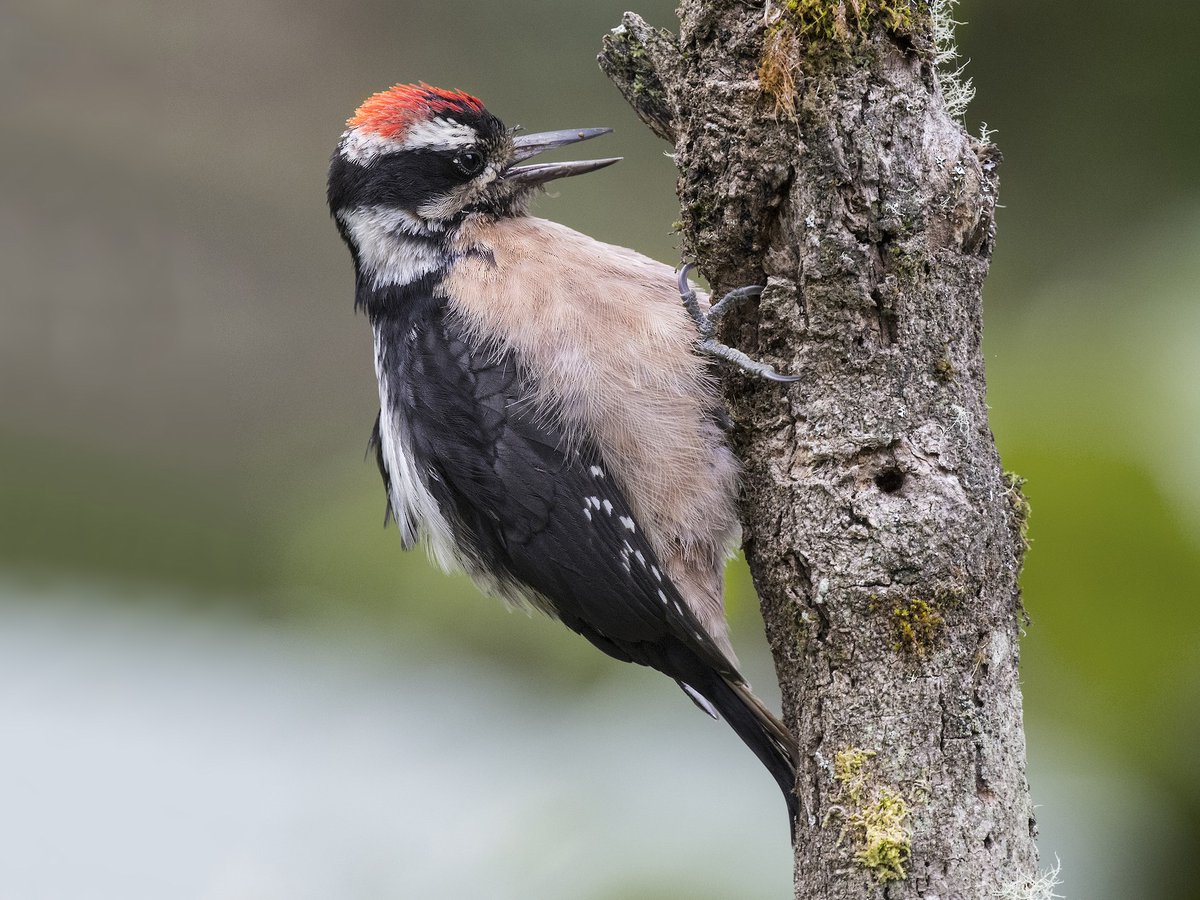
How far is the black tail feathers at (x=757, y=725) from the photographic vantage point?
2404 mm

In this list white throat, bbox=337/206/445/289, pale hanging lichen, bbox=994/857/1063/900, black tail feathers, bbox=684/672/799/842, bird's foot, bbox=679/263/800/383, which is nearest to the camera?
pale hanging lichen, bbox=994/857/1063/900

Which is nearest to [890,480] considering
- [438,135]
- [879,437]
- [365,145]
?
[879,437]

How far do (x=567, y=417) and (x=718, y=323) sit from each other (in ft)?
1.42

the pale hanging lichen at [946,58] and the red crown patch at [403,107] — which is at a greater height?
the red crown patch at [403,107]

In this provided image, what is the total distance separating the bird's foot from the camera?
2.13 metres

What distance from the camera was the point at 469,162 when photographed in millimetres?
2809

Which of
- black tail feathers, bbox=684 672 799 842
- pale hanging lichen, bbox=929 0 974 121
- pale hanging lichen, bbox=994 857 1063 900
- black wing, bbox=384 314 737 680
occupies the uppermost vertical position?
pale hanging lichen, bbox=929 0 974 121

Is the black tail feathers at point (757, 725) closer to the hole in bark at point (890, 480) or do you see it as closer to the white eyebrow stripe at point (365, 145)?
the hole in bark at point (890, 480)

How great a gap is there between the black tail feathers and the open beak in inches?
51.2

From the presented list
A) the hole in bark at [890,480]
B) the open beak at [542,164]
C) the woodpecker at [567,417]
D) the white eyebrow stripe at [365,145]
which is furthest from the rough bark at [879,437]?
the white eyebrow stripe at [365,145]

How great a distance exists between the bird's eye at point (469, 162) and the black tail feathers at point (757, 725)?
4.47ft

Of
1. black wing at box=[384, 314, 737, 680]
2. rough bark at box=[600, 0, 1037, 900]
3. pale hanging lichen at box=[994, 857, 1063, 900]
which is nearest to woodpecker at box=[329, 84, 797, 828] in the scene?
black wing at box=[384, 314, 737, 680]

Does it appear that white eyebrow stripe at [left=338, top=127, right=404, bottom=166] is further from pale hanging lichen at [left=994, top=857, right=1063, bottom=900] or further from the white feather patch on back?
pale hanging lichen at [left=994, top=857, right=1063, bottom=900]

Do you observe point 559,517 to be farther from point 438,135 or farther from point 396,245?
point 438,135
